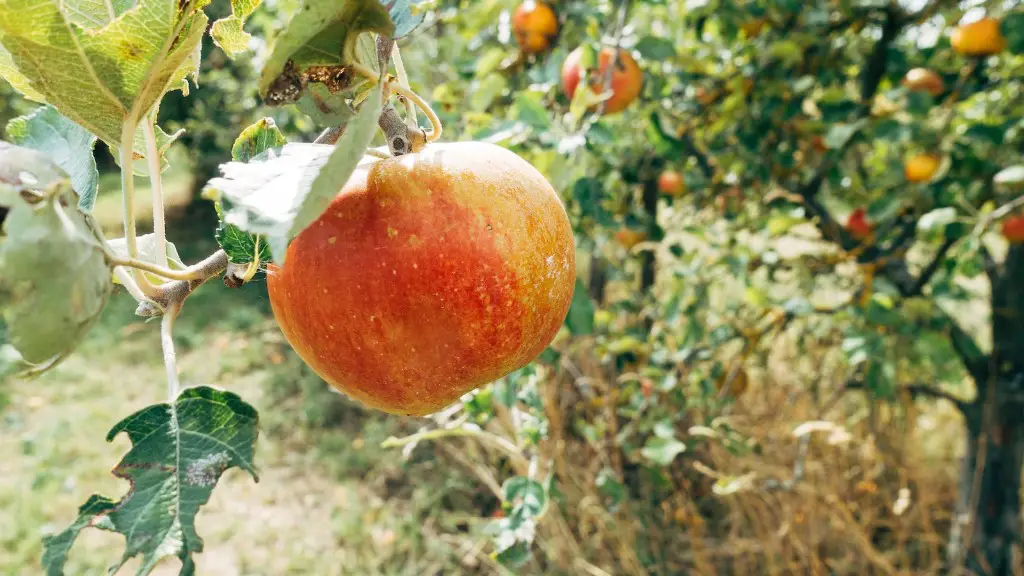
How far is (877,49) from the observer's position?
1.37 metres

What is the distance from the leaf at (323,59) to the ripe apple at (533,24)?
A: 96 cm

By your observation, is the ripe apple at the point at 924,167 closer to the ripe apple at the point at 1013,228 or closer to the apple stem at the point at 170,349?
the ripe apple at the point at 1013,228

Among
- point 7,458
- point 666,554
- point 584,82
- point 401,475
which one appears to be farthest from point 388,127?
point 7,458

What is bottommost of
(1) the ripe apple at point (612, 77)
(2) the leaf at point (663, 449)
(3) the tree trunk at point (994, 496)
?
(3) the tree trunk at point (994, 496)

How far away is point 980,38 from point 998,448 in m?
0.91

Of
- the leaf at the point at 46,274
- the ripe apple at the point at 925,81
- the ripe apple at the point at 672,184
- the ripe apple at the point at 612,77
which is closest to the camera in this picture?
the leaf at the point at 46,274

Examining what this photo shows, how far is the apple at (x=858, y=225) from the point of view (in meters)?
1.52

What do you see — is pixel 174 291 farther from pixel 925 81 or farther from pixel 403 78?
pixel 925 81

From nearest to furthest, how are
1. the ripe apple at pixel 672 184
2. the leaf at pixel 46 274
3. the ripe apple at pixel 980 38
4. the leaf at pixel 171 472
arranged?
the leaf at pixel 46 274 < the leaf at pixel 171 472 < the ripe apple at pixel 980 38 < the ripe apple at pixel 672 184

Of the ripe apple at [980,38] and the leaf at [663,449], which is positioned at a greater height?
the ripe apple at [980,38]

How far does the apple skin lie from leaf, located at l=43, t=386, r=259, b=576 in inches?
2.9

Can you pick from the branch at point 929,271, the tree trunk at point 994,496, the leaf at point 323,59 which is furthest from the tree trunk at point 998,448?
the leaf at point 323,59

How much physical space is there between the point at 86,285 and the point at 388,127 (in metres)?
0.22

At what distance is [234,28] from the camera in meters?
0.41
